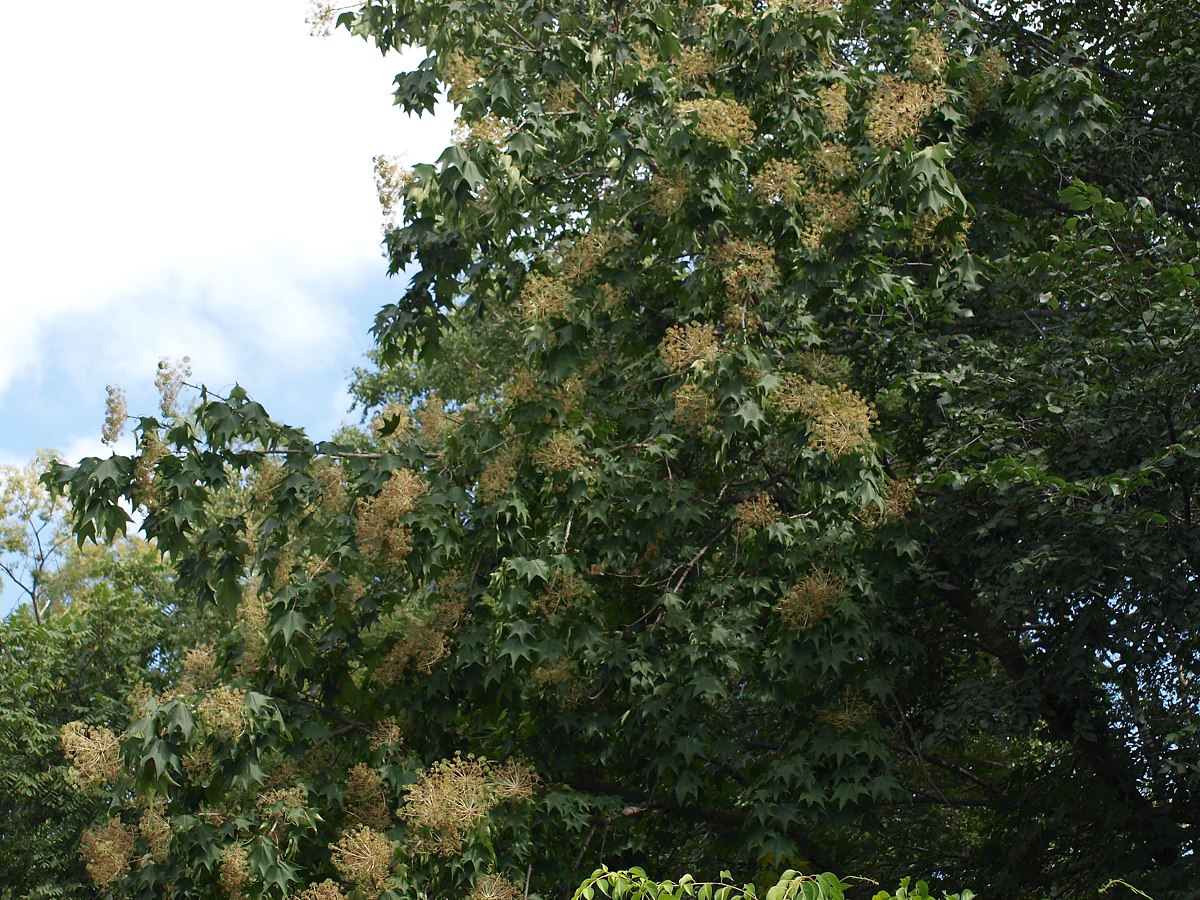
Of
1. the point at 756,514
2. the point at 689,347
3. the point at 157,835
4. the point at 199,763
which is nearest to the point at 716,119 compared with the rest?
the point at 689,347

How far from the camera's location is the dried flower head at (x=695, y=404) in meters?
6.85

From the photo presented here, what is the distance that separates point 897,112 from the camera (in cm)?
712

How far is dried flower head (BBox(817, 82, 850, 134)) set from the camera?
741 centimetres

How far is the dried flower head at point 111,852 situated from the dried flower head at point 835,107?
5.17 meters

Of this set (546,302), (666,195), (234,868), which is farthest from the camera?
(666,195)

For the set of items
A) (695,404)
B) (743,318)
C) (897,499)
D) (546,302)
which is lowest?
(897,499)

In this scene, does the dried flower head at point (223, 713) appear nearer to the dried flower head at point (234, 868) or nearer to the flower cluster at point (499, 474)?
the dried flower head at point (234, 868)

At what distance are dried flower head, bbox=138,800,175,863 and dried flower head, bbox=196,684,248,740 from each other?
611 millimetres

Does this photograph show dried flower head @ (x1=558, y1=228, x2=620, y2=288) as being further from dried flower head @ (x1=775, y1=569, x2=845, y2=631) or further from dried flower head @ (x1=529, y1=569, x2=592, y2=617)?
dried flower head @ (x1=775, y1=569, x2=845, y2=631)

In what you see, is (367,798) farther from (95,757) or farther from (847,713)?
(847,713)

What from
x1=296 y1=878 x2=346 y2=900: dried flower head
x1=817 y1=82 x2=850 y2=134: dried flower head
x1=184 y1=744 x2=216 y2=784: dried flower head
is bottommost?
x1=296 y1=878 x2=346 y2=900: dried flower head

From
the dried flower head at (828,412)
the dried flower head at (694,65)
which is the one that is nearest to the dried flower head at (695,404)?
the dried flower head at (828,412)

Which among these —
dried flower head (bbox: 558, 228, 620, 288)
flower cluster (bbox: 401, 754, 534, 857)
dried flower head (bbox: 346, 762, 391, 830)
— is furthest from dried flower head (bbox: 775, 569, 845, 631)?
dried flower head (bbox: 346, 762, 391, 830)

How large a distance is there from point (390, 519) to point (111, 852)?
211 cm
